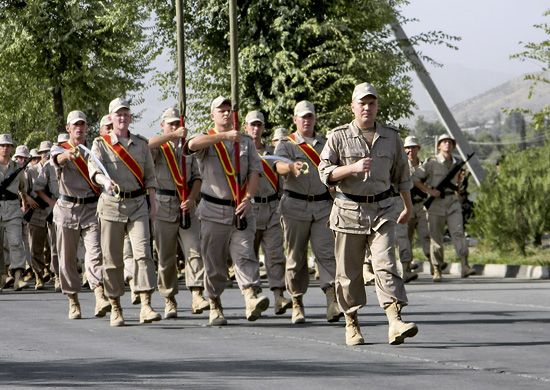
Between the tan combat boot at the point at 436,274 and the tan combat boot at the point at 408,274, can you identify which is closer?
the tan combat boot at the point at 408,274

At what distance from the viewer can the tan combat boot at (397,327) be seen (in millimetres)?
12641

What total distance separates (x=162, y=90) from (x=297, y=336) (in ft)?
68.7

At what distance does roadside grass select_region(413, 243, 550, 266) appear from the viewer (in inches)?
1025

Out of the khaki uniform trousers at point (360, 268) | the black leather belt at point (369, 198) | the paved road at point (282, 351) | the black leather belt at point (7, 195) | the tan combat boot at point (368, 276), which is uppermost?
the black leather belt at point (7, 195)

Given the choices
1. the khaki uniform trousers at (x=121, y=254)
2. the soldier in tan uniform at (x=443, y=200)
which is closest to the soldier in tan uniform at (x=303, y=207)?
the khaki uniform trousers at (x=121, y=254)

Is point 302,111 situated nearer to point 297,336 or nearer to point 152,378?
point 297,336

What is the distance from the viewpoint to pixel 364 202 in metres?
13.2

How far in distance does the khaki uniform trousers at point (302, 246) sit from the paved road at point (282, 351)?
411 millimetres

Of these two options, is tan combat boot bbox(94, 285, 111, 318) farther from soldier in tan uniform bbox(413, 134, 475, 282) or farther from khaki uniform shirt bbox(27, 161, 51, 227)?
soldier in tan uniform bbox(413, 134, 475, 282)

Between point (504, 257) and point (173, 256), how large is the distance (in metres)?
11.5

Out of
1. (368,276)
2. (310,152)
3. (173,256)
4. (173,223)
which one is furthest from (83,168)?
(368,276)

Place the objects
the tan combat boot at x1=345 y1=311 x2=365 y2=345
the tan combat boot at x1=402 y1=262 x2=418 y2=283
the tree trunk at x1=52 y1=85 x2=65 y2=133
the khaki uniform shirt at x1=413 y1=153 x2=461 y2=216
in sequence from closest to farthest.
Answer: the tan combat boot at x1=345 y1=311 x2=365 y2=345 < the tan combat boot at x1=402 y1=262 x2=418 y2=283 < the khaki uniform shirt at x1=413 y1=153 x2=461 y2=216 < the tree trunk at x1=52 y1=85 x2=65 y2=133

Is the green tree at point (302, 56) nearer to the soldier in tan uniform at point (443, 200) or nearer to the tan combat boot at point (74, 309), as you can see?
the soldier in tan uniform at point (443, 200)

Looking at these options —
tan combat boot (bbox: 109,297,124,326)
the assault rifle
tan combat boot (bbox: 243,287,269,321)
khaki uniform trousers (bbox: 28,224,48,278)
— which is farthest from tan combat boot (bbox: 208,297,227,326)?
khaki uniform trousers (bbox: 28,224,48,278)
